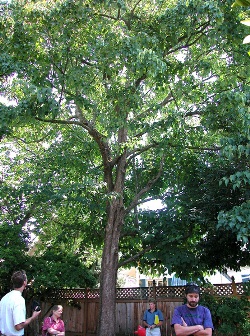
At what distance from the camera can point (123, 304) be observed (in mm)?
10430

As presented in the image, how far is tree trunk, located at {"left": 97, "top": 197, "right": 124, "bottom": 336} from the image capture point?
328 inches

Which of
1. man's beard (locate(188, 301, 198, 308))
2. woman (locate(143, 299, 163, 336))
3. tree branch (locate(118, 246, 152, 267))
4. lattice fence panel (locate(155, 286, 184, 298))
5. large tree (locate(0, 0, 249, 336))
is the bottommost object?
woman (locate(143, 299, 163, 336))

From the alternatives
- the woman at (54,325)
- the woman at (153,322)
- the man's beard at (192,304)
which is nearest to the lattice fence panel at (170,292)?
the woman at (153,322)

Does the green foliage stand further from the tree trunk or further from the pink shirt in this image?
the pink shirt

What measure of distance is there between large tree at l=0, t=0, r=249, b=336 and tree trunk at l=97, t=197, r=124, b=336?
0.02m

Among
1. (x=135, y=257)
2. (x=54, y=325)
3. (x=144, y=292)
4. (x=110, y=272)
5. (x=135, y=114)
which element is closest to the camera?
(x=54, y=325)

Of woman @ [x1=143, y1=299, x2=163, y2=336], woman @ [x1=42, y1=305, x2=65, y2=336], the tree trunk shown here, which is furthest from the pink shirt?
woman @ [x1=143, y1=299, x2=163, y2=336]

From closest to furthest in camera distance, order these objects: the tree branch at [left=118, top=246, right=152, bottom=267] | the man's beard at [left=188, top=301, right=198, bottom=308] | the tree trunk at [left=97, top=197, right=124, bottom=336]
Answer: the man's beard at [left=188, top=301, right=198, bottom=308] < the tree trunk at [left=97, top=197, right=124, bottom=336] < the tree branch at [left=118, top=246, right=152, bottom=267]

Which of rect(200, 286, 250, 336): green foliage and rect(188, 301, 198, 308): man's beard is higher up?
rect(188, 301, 198, 308): man's beard

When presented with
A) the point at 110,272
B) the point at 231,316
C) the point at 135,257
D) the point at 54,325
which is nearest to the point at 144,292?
the point at 135,257

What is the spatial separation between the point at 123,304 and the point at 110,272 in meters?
2.25

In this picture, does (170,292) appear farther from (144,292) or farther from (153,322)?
(153,322)

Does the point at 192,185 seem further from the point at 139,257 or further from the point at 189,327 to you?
the point at 189,327

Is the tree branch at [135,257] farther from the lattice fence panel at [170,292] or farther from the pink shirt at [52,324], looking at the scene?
the pink shirt at [52,324]
